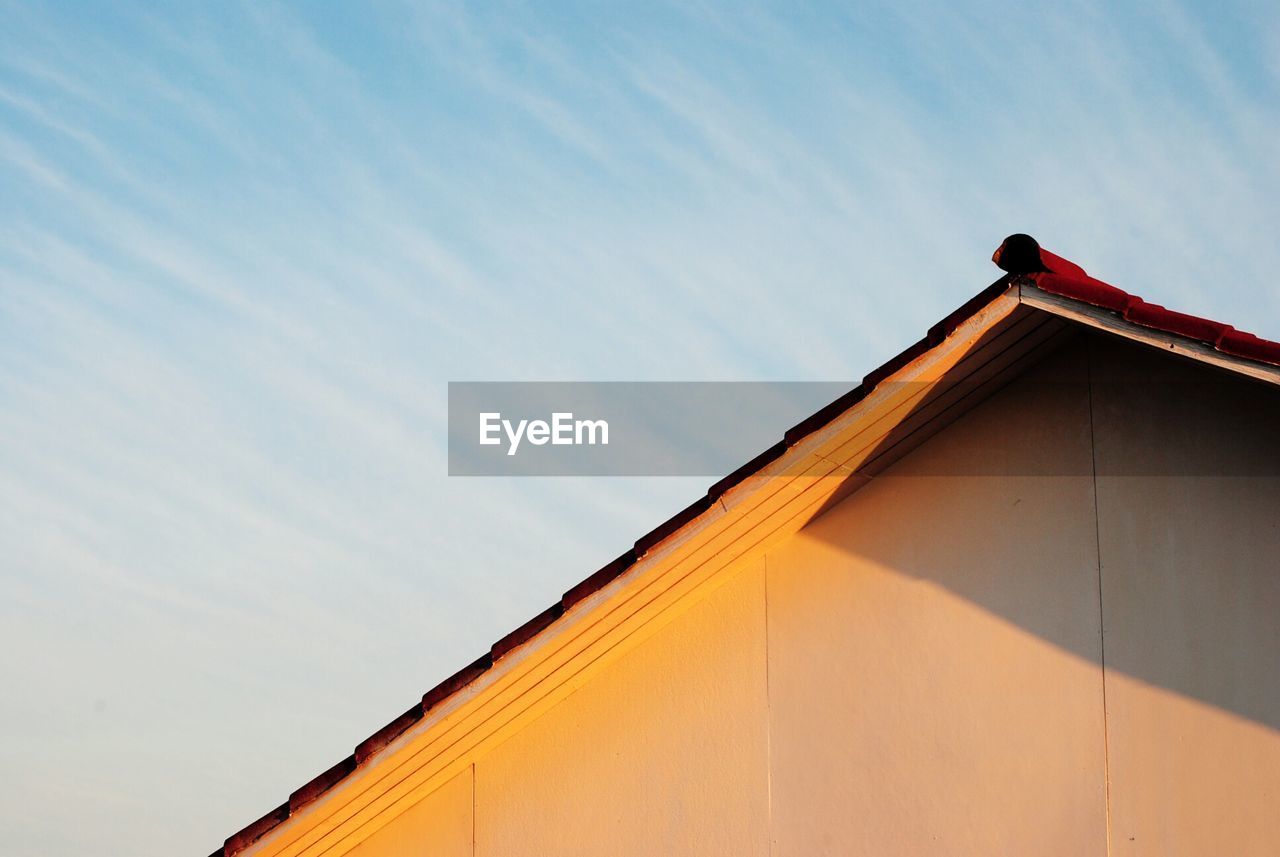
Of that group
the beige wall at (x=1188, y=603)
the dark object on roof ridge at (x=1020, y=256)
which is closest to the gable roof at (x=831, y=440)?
the dark object on roof ridge at (x=1020, y=256)

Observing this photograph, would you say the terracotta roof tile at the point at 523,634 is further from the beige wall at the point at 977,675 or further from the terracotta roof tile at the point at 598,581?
the beige wall at the point at 977,675

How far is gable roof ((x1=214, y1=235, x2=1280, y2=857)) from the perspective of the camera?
6.40 metres

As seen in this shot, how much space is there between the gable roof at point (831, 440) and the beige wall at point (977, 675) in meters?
0.41

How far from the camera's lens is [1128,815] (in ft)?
22.2

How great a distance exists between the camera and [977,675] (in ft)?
23.6

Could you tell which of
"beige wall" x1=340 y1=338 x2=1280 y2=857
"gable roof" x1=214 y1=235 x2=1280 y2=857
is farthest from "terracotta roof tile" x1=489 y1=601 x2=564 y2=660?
"beige wall" x1=340 y1=338 x2=1280 y2=857

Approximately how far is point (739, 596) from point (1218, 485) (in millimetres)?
2236

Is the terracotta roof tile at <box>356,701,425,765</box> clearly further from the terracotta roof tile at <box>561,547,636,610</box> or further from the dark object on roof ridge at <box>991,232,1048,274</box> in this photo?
the dark object on roof ridge at <box>991,232,1048,274</box>

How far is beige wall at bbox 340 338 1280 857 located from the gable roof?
0.41 m

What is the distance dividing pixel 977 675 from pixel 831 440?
142cm

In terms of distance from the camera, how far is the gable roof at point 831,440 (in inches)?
252

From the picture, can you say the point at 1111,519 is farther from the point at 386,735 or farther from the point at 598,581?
the point at 386,735

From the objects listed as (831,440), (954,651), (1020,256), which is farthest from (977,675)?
(1020,256)

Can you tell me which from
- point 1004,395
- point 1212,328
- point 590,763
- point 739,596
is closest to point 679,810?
point 590,763
